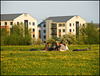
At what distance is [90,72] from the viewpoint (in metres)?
10.1

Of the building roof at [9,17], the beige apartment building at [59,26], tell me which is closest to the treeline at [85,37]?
the beige apartment building at [59,26]

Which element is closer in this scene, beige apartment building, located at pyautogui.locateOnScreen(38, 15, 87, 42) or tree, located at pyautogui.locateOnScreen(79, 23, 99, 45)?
tree, located at pyautogui.locateOnScreen(79, 23, 99, 45)

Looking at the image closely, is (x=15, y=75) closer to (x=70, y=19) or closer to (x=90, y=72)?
(x=90, y=72)

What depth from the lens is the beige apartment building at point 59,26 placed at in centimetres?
9100

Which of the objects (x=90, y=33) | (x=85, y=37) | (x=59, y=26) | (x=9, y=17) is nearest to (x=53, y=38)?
(x=85, y=37)

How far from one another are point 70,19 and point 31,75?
8581cm

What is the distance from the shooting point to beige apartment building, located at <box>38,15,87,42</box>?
299ft

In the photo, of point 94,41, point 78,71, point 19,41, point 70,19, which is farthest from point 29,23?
point 78,71

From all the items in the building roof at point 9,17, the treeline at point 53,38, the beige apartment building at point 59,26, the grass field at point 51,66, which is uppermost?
the building roof at point 9,17

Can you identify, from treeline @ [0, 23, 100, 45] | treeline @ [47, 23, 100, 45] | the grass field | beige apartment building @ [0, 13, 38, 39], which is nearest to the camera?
the grass field

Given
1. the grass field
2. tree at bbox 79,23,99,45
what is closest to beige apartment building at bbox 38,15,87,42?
tree at bbox 79,23,99,45

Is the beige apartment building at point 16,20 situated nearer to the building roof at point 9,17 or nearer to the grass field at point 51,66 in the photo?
the building roof at point 9,17

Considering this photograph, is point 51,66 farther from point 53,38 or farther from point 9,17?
point 9,17

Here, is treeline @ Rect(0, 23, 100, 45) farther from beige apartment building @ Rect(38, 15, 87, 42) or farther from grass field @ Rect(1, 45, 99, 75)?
beige apartment building @ Rect(38, 15, 87, 42)
